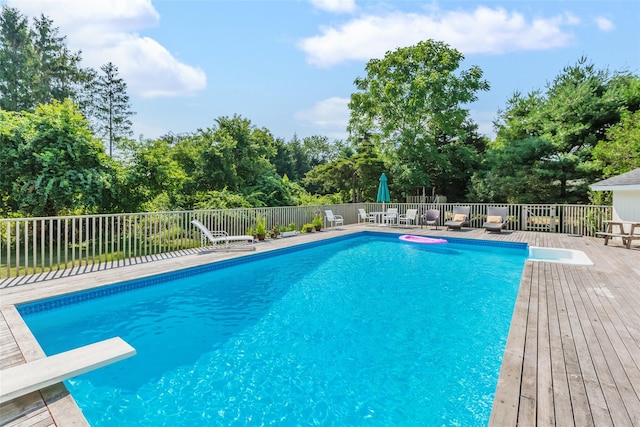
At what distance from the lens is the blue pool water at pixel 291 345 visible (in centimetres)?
259

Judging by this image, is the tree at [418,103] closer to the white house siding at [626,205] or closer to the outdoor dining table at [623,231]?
the white house siding at [626,205]

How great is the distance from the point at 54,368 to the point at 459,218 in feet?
40.7

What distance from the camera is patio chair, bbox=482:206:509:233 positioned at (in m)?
11.0

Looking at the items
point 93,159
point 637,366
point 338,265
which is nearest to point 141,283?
point 338,265

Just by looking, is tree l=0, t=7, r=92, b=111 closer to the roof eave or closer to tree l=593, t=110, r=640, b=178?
the roof eave

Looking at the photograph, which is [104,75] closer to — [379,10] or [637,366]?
[379,10]

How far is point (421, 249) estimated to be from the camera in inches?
376

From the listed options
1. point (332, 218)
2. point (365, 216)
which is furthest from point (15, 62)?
point (365, 216)

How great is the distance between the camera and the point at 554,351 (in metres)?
2.87

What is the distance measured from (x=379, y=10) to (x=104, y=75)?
68.8 ft

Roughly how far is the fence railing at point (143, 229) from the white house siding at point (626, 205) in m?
0.66

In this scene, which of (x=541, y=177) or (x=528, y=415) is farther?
(x=541, y=177)

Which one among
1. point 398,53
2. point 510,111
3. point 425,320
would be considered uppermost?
point 398,53

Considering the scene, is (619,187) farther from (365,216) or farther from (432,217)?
(365,216)
